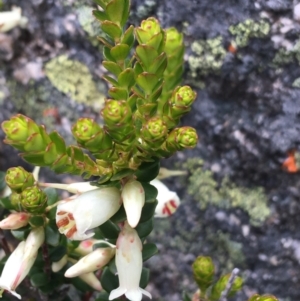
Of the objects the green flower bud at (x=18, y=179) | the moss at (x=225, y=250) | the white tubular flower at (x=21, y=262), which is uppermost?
the green flower bud at (x=18, y=179)

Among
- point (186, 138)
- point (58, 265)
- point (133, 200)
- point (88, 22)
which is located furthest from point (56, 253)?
point (88, 22)

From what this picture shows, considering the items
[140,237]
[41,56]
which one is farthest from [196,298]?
[41,56]

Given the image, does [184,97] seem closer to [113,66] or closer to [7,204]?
[113,66]

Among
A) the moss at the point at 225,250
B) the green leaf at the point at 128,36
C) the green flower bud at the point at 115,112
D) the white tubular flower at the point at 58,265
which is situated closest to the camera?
the green flower bud at the point at 115,112

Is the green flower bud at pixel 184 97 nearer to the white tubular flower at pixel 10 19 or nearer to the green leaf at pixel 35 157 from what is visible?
the green leaf at pixel 35 157

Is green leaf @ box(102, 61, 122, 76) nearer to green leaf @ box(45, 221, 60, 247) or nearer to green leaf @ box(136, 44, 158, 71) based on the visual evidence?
green leaf @ box(136, 44, 158, 71)

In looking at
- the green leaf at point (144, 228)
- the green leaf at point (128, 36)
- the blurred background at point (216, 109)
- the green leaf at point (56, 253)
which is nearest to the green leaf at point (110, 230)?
the green leaf at point (144, 228)

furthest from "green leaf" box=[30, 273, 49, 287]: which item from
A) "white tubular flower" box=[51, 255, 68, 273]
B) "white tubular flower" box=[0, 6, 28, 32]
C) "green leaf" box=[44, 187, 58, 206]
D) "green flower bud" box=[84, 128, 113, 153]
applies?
"white tubular flower" box=[0, 6, 28, 32]
